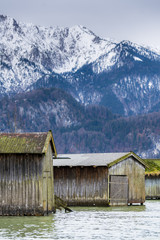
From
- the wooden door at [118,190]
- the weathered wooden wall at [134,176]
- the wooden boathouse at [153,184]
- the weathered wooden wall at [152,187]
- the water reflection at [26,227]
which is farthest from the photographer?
the weathered wooden wall at [152,187]

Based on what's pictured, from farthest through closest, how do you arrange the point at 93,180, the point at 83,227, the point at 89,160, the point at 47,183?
the point at 89,160 < the point at 93,180 < the point at 47,183 < the point at 83,227

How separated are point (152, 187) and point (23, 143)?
45.4 m

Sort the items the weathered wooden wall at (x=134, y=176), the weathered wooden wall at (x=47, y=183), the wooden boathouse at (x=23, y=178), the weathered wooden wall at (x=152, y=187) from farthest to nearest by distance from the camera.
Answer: the weathered wooden wall at (x=152, y=187) → the weathered wooden wall at (x=134, y=176) → the weathered wooden wall at (x=47, y=183) → the wooden boathouse at (x=23, y=178)

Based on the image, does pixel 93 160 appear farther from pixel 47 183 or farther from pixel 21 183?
pixel 21 183

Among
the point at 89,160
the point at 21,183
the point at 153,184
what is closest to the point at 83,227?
the point at 21,183

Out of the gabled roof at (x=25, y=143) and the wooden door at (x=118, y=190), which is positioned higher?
the gabled roof at (x=25, y=143)

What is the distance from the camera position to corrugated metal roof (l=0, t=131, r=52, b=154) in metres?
47.2

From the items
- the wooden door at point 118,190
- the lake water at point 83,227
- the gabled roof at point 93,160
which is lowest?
the lake water at point 83,227

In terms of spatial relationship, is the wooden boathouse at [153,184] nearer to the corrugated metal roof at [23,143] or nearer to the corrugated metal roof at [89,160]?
the corrugated metal roof at [89,160]

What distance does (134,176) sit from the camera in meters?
69.4

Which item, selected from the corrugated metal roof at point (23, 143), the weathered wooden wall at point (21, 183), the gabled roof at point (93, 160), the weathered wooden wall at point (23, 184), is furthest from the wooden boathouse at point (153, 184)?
the weathered wooden wall at point (21, 183)

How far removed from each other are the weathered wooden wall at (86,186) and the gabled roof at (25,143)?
49.7 feet

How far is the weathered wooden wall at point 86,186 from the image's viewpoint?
6384cm

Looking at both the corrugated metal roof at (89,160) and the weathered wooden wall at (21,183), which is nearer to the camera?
the weathered wooden wall at (21,183)
